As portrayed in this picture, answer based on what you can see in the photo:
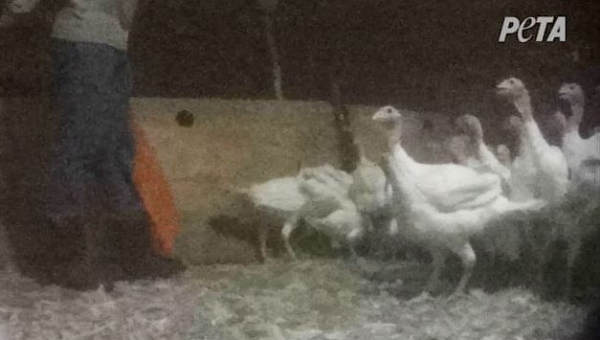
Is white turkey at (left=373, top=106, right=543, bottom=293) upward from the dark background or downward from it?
downward

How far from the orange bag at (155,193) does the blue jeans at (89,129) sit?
0.01 m

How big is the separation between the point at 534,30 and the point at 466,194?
0.24 m

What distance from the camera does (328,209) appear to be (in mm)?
1171

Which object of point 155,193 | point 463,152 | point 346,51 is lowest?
point 155,193

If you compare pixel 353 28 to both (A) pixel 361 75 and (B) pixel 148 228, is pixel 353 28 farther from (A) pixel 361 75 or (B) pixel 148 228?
(B) pixel 148 228

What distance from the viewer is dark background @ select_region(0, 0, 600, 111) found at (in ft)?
3.67

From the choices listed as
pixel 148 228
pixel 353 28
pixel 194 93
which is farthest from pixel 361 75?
pixel 148 228

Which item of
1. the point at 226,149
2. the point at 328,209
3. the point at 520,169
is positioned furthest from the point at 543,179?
the point at 226,149

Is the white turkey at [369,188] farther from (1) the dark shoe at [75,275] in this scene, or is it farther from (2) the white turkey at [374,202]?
(1) the dark shoe at [75,275]

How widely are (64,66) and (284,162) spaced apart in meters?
0.30

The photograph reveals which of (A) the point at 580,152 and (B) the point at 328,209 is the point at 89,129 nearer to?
(B) the point at 328,209

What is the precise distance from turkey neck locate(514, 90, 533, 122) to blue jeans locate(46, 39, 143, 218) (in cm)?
51

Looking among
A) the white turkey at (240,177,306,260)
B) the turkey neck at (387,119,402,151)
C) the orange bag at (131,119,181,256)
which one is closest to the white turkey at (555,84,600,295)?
the turkey neck at (387,119,402,151)

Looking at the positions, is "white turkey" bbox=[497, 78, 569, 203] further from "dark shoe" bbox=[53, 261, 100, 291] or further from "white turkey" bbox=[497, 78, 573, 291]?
"dark shoe" bbox=[53, 261, 100, 291]
